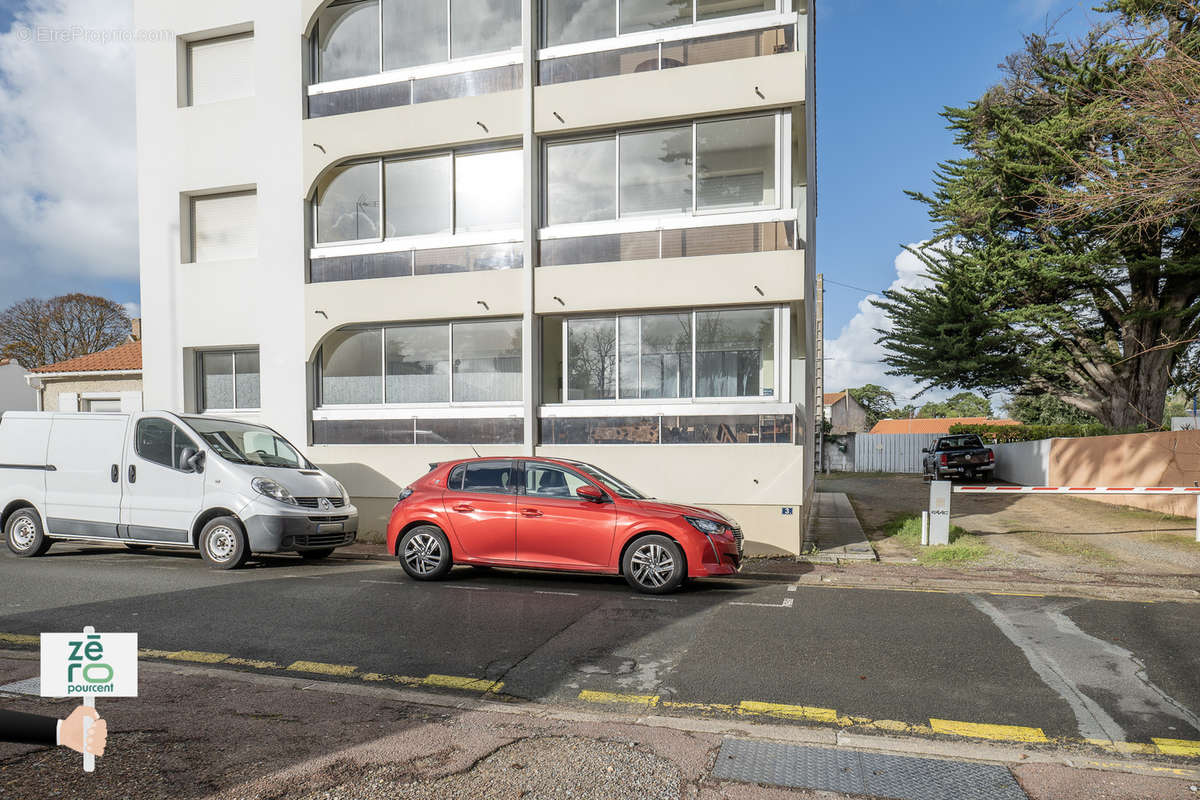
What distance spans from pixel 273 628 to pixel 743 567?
6.12 meters

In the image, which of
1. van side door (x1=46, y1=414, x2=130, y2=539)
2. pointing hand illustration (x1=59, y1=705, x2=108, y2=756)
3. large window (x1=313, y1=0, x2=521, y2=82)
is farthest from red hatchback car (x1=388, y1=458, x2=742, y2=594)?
large window (x1=313, y1=0, x2=521, y2=82)

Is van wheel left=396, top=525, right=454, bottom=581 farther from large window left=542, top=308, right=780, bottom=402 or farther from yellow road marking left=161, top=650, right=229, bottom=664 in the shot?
large window left=542, top=308, right=780, bottom=402

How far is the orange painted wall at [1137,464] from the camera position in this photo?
49.5 feet

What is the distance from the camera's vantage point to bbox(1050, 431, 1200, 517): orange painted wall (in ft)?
49.5

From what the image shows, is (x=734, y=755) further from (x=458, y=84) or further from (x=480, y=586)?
(x=458, y=84)

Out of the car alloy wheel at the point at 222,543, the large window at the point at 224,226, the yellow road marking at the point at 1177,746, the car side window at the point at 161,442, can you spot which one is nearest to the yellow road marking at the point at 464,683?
the yellow road marking at the point at 1177,746

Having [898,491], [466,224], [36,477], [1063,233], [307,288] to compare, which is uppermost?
[1063,233]

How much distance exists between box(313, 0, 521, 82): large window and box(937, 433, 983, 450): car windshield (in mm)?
22167

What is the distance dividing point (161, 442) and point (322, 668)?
6.55m

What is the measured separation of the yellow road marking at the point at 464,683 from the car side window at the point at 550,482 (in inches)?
145

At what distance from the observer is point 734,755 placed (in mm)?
4176

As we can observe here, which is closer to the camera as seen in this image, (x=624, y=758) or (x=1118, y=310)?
(x=624, y=758)

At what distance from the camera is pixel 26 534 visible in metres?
11.4

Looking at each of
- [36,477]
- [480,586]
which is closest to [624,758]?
[480,586]
